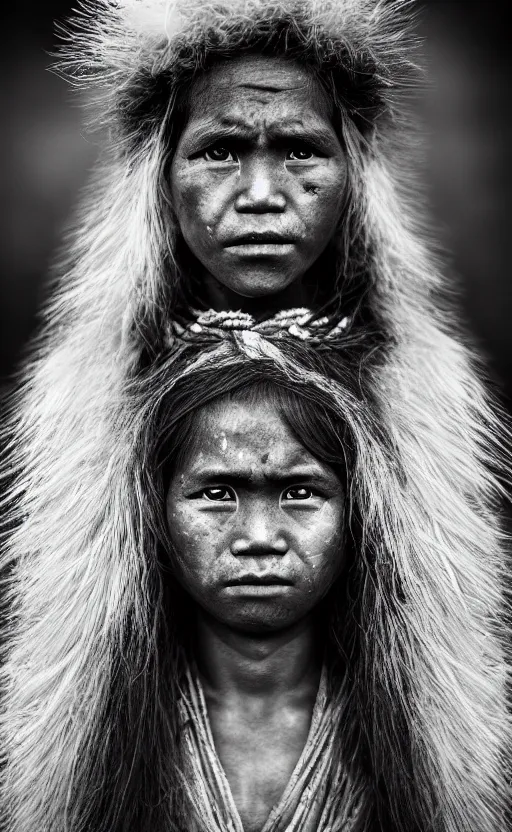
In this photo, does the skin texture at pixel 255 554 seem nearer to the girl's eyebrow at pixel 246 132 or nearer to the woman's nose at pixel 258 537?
the woman's nose at pixel 258 537

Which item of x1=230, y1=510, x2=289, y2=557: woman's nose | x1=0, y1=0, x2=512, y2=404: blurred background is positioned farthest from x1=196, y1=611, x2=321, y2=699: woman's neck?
x1=0, y1=0, x2=512, y2=404: blurred background

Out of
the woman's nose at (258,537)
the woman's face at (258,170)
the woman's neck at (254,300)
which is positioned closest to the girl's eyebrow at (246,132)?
the woman's face at (258,170)

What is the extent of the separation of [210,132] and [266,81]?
0.07 m

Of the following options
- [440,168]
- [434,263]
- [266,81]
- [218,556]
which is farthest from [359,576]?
[440,168]

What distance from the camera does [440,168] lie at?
71.5 inches

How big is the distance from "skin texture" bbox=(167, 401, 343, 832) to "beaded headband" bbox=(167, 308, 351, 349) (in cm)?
9

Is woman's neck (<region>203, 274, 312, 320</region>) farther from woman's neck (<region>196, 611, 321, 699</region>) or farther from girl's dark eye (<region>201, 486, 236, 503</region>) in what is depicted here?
woman's neck (<region>196, 611, 321, 699</region>)

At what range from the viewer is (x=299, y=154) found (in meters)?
0.99

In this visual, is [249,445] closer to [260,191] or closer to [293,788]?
[260,191]

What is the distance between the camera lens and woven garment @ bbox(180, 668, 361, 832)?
40.0 inches

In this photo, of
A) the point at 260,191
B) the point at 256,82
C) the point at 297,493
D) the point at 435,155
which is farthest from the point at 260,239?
the point at 435,155

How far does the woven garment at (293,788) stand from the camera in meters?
1.02

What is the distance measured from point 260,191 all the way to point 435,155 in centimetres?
96

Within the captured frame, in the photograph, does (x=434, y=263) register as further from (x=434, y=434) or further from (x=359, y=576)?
(x=359, y=576)
